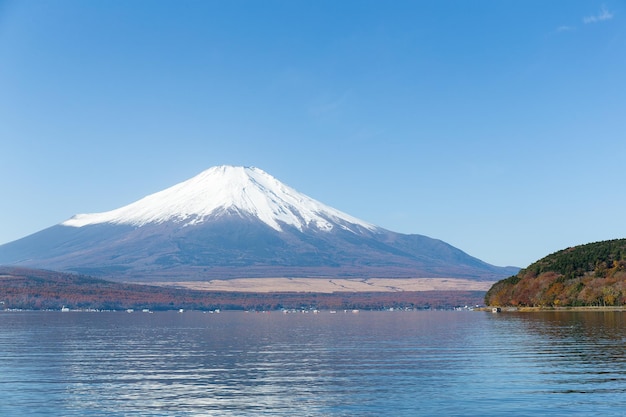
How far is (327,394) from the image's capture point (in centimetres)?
4781

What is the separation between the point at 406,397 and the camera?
45625 mm

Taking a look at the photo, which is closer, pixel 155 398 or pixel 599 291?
pixel 155 398

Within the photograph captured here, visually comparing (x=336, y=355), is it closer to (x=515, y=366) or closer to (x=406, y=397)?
(x=515, y=366)

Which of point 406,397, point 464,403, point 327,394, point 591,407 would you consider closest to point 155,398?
point 327,394

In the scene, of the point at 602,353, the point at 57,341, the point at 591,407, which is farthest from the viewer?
the point at 57,341

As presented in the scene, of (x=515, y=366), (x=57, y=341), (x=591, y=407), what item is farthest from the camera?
(x=57, y=341)

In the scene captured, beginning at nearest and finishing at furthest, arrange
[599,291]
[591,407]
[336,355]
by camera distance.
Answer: [591,407]
[336,355]
[599,291]

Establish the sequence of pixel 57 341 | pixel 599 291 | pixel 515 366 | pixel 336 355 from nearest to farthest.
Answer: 1. pixel 515 366
2. pixel 336 355
3. pixel 57 341
4. pixel 599 291

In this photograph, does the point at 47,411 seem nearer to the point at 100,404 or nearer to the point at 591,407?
the point at 100,404

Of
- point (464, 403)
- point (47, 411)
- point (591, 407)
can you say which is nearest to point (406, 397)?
point (464, 403)

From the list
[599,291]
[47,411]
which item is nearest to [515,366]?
[47,411]

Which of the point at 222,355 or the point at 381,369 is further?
the point at 222,355

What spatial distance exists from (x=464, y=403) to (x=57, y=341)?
69.0m

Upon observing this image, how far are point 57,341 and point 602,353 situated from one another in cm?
6480
